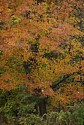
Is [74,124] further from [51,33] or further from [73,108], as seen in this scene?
[51,33]

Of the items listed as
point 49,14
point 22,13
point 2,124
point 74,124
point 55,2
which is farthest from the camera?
point 2,124

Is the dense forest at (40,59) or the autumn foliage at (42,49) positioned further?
the autumn foliage at (42,49)

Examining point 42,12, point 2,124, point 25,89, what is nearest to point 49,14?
point 42,12

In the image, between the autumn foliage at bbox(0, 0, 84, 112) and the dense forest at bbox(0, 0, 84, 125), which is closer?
the dense forest at bbox(0, 0, 84, 125)

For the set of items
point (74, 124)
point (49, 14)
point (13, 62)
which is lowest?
point (74, 124)

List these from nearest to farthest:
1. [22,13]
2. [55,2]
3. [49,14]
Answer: [22,13]
[49,14]
[55,2]

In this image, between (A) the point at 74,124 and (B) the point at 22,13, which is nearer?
(A) the point at 74,124

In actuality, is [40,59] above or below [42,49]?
below

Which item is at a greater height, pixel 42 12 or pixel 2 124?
pixel 42 12
